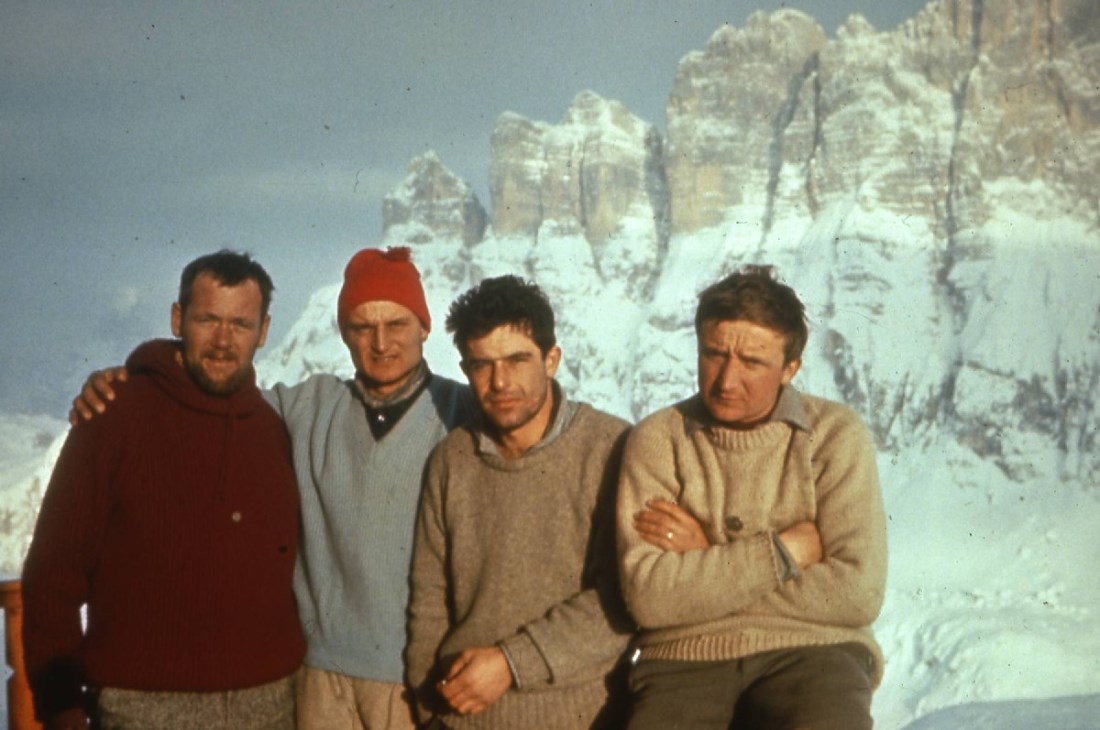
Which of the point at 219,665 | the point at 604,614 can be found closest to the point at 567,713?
the point at 604,614

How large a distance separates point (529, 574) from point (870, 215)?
98.4 meters

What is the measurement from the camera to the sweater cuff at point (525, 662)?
265 centimetres

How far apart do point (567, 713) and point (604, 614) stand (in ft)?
0.95

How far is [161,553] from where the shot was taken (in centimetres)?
279

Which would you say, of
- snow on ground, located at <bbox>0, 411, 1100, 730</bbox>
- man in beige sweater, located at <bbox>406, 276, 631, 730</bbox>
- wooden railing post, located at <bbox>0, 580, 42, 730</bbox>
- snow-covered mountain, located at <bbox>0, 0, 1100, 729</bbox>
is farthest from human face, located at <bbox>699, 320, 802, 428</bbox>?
snow-covered mountain, located at <bbox>0, 0, 1100, 729</bbox>

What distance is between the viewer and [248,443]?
299 centimetres

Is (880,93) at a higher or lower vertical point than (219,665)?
higher

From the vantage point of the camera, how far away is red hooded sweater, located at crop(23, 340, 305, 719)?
8.84 feet

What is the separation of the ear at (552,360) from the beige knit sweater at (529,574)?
12cm

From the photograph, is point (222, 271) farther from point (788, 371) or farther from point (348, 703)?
point (788, 371)

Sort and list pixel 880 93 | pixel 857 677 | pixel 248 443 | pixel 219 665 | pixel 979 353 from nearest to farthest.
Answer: pixel 857 677, pixel 219 665, pixel 248 443, pixel 979 353, pixel 880 93

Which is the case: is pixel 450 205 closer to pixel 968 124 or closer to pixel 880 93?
pixel 880 93

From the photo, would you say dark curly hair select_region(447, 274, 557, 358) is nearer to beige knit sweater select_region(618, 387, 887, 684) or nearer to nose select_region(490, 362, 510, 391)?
nose select_region(490, 362, 510, 391)

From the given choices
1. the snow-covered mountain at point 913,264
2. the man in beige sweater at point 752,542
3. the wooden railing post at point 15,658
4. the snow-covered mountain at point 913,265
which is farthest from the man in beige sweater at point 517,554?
the snow-covered mountain at point 913,264
